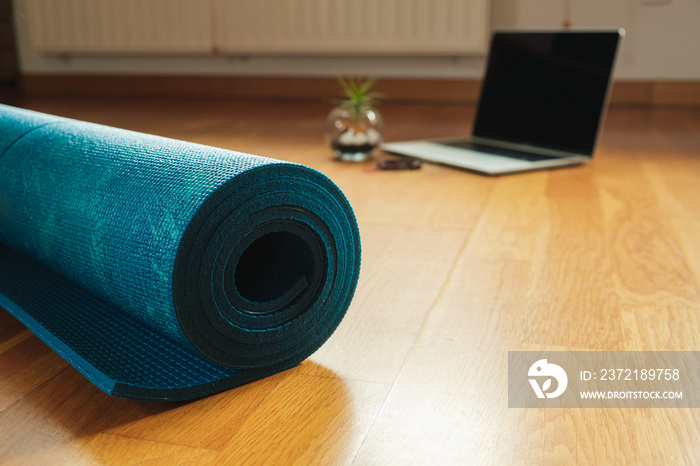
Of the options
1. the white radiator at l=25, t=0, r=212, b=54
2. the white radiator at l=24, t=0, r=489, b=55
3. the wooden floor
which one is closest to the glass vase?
the wooden floor

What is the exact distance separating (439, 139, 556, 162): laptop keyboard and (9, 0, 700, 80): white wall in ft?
4.46

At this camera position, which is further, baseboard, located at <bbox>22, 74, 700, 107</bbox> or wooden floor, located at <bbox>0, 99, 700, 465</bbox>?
baseboard, located at <bbox>22, 74, 700, 107</bbox>

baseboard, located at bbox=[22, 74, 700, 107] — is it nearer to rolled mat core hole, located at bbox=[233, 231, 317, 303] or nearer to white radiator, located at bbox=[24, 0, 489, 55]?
white radiator, located at bbox=[24, 0, 489, 55]

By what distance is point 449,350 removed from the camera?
899 millimetres

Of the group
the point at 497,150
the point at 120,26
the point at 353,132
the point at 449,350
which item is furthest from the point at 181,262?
the point at 120,26

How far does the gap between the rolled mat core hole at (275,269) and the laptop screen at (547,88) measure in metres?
1.46

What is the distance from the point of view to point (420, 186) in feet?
6.14

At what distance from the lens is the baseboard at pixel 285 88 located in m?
3.41

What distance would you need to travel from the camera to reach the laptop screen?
209 cm

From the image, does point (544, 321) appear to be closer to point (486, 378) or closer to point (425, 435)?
point (486, 378)

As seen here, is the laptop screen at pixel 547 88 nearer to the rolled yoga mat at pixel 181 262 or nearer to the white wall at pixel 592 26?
the white wall at pixel 592 26

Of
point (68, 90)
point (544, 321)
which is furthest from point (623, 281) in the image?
point (68, 90)

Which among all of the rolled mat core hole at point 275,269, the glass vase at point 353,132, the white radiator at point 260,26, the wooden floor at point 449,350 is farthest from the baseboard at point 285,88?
the rolled mat core hole at point 275,269

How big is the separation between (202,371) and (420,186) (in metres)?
1.17
